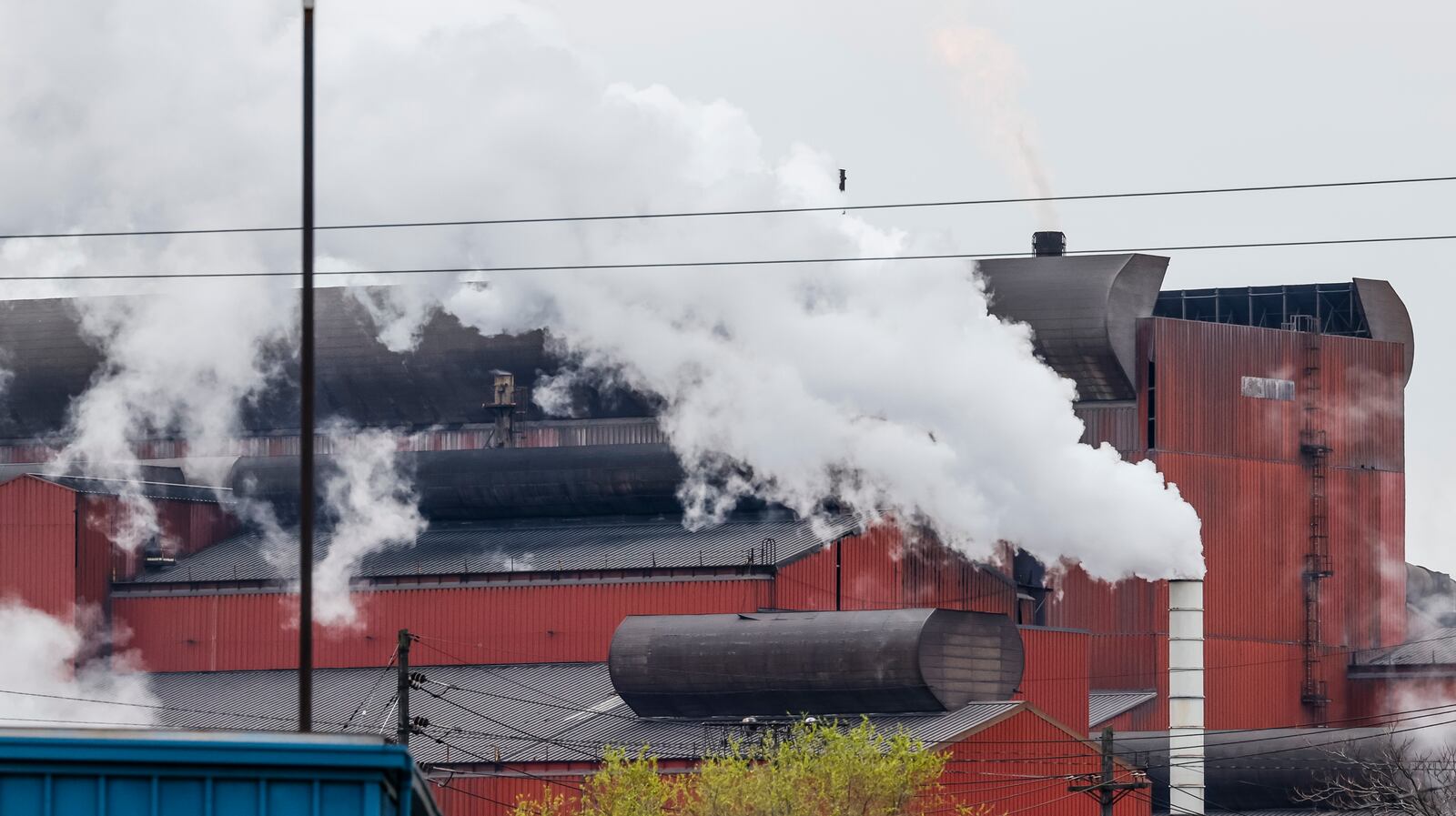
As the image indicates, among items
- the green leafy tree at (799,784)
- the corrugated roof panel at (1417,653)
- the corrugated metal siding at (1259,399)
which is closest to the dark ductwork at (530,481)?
the corrugated metal siding at (1259,399)

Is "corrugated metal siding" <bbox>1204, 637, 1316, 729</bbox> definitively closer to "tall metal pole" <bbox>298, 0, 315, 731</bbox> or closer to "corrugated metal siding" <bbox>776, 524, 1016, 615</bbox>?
"corrugated metal siding" <bbox>776, 524, 1016, 615</bbox>

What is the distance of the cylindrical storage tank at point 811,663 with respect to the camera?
185ft

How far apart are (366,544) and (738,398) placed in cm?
1186

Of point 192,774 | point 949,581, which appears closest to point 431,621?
point 949,581

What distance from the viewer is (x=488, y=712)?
62.3 metres

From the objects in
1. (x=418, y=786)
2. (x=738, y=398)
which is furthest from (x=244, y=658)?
(x=418, y=786)

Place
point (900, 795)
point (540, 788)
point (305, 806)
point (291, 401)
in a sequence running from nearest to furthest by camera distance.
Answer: point (305, 806) → point (900, 795) → point (540, 788) → point (291, 401)

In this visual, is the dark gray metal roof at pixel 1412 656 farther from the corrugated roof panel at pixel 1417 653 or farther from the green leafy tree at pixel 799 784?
the green leafy tree at pixel 799 784

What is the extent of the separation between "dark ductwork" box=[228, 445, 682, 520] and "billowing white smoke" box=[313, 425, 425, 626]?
40 centimetres

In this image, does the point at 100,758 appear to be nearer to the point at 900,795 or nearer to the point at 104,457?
the point at 900,795

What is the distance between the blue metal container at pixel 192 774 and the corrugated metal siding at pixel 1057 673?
46.6 m

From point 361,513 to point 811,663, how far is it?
2065cm

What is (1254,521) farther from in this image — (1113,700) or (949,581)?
(949,581)

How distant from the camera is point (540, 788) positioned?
186ft
